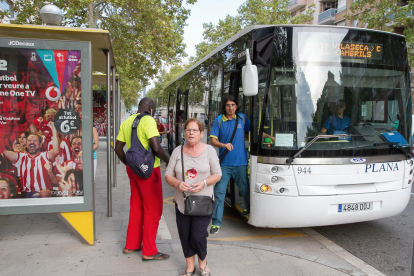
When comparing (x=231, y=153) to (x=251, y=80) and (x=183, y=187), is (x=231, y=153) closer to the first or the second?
(x=251, y=80)

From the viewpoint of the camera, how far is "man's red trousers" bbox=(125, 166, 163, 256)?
3.90 meters

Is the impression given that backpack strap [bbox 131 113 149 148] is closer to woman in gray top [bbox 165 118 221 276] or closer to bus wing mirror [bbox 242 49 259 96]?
woman in gray top [bbox 165 118 221 276]

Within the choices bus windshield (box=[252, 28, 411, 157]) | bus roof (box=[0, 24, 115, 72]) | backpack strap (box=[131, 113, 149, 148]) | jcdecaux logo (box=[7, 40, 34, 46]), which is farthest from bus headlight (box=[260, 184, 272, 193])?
jcdecaux logo (box=[7, 40, 34, 46])

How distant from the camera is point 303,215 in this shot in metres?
4.33

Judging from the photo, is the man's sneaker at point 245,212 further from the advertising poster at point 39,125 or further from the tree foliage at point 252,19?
the tree foliage at point 252,19

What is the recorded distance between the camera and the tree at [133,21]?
14.7m

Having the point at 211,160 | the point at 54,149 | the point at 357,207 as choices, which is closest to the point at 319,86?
the point at 357,207

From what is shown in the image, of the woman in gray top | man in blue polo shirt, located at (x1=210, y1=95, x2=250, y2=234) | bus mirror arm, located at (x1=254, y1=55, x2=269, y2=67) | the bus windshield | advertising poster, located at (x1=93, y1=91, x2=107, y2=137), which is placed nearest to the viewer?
the woman in gray top

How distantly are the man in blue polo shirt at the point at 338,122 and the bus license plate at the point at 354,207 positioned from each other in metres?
0.93

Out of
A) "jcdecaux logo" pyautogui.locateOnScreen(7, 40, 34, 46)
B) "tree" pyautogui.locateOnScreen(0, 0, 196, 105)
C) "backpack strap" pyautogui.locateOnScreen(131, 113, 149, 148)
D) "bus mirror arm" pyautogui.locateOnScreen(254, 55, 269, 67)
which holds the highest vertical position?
"tree" pyautogui.locateOnScreen(0, 0, 196, 105)

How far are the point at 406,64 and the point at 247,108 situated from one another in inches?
88.0

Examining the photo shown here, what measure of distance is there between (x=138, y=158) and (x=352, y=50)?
3.03 metres

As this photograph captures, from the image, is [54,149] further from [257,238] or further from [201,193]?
[257,238]

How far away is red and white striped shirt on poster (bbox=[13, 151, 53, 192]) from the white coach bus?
8.27ft
